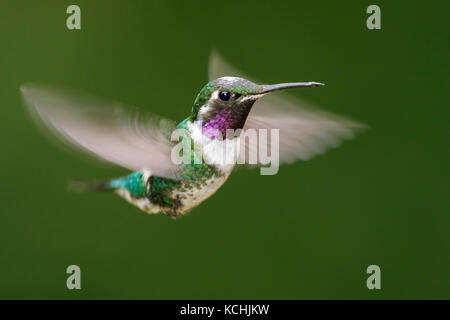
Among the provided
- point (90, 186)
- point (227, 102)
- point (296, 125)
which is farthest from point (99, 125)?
point (90, 186)

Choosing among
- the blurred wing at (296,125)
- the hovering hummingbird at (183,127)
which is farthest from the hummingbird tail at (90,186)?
the blurred wing at (296,125)

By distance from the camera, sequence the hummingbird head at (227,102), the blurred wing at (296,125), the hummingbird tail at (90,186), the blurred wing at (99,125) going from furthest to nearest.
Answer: the hummingbird tail at (90,186), the blurred wing at (296,125), the hummingbird head at (227,102), the blurred wing at (99,125)

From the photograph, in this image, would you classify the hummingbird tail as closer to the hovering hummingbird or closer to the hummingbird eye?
the hovering hummingbird

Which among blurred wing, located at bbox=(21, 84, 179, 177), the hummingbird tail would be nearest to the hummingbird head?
→ blurred wing, located at bbox=(21, 84, 179, 177)

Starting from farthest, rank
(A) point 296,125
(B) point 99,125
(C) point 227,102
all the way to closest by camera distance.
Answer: (A) point 296,125 → (C) point 227,102 → (B) point 99,125

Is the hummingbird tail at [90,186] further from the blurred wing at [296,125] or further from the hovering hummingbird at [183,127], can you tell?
the blurred wing at [296,125]

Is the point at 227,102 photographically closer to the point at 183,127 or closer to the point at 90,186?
the point at 183,127
